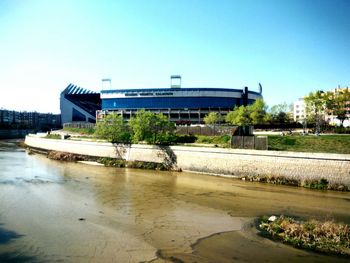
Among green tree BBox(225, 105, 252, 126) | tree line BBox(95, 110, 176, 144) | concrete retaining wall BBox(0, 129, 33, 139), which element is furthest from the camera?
concrete retaining wall BBox(0, 129, 33, 139)

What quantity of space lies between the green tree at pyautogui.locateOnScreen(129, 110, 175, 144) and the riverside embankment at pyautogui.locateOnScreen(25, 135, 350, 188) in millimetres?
1482

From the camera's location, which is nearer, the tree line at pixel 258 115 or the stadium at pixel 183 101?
the tree line at pixel 258 115

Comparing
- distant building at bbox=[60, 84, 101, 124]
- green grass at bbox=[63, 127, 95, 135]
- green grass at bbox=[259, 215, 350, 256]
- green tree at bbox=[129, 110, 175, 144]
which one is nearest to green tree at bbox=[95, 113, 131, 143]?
green tree at bbox=[129, 110, 175, 144]

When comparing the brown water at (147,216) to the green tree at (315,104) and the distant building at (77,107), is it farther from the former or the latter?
the distant building at (77,107)

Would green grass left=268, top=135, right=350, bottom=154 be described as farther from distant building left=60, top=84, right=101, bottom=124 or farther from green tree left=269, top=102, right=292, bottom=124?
distant building left=60, top=84, right=101, bottom=124

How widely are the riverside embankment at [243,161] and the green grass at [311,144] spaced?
5.02 m

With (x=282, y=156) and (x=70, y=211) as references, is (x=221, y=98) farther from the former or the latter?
(x=70, y=211)

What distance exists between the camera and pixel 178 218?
22516mm

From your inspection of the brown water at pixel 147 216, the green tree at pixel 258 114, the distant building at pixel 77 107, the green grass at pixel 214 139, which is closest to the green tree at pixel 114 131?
the green grass at pixel 214 139

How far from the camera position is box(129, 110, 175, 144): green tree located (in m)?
50.7

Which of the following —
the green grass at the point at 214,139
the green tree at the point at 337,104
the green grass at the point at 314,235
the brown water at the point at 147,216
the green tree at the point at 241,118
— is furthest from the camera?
the green tree at the point at 241,118

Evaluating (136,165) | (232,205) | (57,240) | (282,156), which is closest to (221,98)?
(136,165)

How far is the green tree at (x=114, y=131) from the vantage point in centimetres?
5544

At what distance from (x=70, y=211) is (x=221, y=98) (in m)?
87.1
